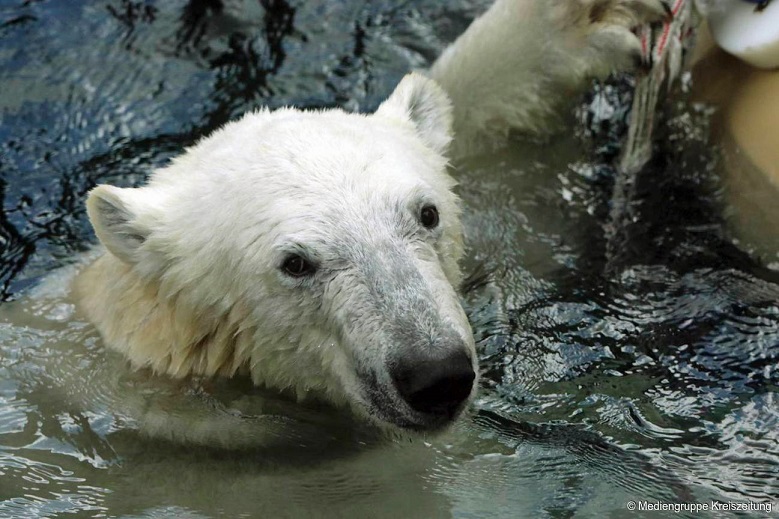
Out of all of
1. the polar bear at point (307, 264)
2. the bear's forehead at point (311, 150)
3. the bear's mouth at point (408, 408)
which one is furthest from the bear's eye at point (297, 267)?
the bear's mouth at point (408, 408)

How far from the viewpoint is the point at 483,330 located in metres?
3.85

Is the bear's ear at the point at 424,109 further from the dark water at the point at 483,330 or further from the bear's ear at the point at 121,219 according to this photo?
the bear's ear at the point at 121,219

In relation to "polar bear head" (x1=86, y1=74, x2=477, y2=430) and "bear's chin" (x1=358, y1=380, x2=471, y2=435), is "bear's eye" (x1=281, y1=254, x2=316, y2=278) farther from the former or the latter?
"bear's chin" (x1=358, y1=380, x2=471, y2=435)

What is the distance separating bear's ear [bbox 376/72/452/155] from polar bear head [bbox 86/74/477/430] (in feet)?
0.36

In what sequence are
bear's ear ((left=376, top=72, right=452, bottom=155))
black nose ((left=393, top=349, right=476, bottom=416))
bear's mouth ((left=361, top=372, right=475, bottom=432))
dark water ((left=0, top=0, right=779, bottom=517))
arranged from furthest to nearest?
bear's ear ((left=376, top=72, right=452, bottom=155))
dark water ((left=0, top=0, right=779, bottom=517))
bear's mouth ((left=361, top=372, right=475, bottom=432))
black nose ((left=393, top=349, right=476, bottom=416))

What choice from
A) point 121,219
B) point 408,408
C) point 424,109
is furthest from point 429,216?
point 121,219

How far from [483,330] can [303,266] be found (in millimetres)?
1069

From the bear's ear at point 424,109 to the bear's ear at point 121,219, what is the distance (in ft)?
3.19

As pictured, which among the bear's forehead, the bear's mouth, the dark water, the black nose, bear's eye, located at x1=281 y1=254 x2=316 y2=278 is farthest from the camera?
the dark water

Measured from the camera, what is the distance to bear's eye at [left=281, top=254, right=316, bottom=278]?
300 cm

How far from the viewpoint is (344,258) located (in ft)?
9.61

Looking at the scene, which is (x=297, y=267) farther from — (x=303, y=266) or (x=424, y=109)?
(x=424, y=109)

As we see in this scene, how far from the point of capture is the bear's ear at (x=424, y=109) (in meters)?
3.79

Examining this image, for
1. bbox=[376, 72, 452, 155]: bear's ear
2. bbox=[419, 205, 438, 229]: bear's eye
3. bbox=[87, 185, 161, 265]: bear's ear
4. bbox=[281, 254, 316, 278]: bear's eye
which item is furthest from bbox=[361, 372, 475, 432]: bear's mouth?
bbox=[376, 72, 452, 155]: bear's ear
